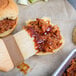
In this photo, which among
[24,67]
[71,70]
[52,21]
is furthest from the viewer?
[52,21]

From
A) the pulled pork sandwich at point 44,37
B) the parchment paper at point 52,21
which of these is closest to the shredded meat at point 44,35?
the pulled pork sandwich at point 44,37

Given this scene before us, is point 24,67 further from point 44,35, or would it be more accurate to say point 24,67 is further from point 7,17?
point 7,17

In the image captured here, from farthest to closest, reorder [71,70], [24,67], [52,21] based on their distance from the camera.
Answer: [52,21]
[24,67]
[71,70]

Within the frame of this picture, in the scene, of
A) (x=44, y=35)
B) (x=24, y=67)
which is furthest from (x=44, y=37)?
(x=24, y=67)

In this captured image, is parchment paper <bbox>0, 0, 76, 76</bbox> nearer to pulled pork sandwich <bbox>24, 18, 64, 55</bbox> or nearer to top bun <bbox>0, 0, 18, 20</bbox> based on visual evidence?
pulled pork sandwich <bbox>24, 18, 64, 55</bbox>

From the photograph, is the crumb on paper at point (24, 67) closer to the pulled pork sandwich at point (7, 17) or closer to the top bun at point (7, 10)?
the pulled pork sandwich at point (7, 17)

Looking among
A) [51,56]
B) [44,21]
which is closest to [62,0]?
[44,21]

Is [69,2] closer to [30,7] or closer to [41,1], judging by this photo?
[41,1]
